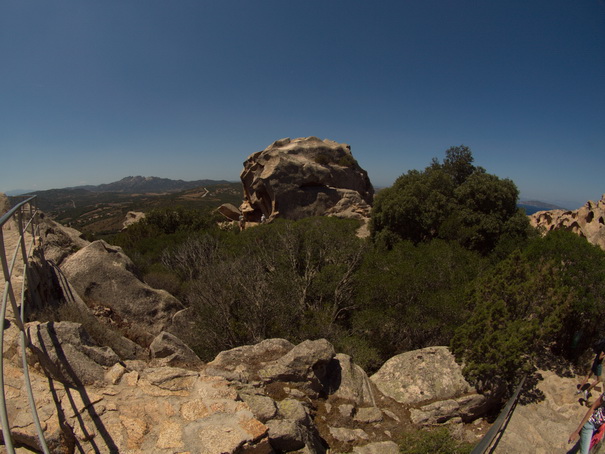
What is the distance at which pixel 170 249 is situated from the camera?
2752 cm

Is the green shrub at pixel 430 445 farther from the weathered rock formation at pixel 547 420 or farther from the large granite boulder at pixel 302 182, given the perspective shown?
the large granite boulder at pixel 302 182

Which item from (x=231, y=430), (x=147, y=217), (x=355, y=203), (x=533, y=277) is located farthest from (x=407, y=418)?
(x=147, y=217)

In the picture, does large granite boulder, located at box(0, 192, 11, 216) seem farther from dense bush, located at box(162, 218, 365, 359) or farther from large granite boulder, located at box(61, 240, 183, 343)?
dense bush, located at box(162, 218, 365, 359)

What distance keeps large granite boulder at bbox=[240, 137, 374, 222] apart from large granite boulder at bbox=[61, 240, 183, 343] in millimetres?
25230

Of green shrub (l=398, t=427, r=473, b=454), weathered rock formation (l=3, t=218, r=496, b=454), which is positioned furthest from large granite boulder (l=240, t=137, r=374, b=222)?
green shrub (l=398, t=427, r=473, b=454)

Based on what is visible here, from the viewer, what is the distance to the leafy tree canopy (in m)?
22.8

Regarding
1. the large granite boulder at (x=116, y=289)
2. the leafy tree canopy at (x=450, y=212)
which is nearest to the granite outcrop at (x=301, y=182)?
the leafy tree canopy at (x=450, y=212)

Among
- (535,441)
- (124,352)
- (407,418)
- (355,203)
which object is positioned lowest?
(535,441)

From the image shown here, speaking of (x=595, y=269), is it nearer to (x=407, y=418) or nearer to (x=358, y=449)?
(x=407, y=418)

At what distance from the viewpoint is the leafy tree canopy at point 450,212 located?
74.6ft

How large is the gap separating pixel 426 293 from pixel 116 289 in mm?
13655

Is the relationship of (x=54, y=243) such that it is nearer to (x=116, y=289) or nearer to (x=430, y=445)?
(x=116, y=289)

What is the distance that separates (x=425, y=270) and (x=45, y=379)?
15.4 metres

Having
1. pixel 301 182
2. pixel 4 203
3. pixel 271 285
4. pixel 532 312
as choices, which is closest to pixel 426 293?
pixel 532 312
